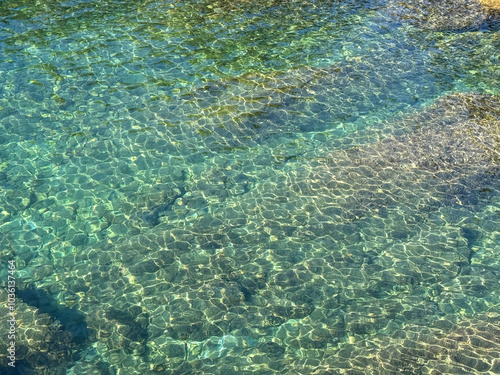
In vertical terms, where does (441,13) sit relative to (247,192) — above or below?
above

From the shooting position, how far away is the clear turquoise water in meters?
8.85

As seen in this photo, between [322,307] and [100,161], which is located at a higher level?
[100,161]

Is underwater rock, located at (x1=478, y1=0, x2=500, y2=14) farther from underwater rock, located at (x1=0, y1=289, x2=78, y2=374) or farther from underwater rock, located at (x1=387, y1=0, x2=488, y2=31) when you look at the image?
underwater rock, located at (x1=0, y1=289, x2=78, y2=374)

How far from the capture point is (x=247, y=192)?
1159 centimetres

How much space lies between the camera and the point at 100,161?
1222cm

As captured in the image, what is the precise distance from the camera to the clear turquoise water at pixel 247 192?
8.85 metres

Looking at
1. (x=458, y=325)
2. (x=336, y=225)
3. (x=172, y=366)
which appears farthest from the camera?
(x=336, y=225)

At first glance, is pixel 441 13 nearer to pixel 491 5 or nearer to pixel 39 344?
pixel 491 5

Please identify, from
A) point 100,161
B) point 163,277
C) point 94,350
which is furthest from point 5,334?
point 100,161

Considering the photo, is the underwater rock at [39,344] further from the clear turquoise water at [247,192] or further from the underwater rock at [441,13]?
the underwater rock at [441,13]

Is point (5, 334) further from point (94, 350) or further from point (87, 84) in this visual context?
point (87, 84)

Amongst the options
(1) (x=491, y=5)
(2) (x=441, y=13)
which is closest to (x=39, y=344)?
(2) (x=441, y=13)

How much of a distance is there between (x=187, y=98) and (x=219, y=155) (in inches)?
93.9

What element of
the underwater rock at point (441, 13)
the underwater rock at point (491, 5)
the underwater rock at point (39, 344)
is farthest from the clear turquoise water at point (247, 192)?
the underwater rock at point (491, 5)
